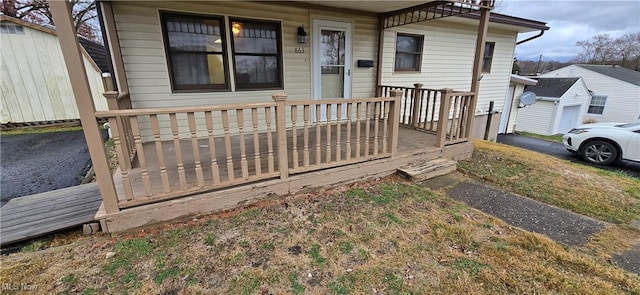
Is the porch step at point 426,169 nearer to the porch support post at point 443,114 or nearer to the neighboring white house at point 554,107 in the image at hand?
the porch support post at point 443,114

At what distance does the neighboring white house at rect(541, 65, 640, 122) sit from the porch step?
23263 millimetres

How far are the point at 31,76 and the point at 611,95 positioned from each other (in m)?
32.9

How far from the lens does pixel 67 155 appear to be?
17.3 ft

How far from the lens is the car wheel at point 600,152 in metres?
6.52

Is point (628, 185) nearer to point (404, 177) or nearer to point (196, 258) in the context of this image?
point (404, 177)

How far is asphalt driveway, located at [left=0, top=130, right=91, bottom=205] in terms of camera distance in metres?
3.78

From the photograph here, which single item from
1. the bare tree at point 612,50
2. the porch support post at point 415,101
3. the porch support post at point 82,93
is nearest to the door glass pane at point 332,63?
the porch support post at point 415,101

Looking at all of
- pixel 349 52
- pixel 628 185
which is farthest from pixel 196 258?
pixel 628 185

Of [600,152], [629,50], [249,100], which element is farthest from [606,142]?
[629,50]

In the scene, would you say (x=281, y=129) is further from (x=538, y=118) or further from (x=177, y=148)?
(x=538, y=118)

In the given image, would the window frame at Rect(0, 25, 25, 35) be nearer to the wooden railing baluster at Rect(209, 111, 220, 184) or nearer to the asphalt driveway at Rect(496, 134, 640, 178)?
the wooden railing baluster at Rect(209, 111, 220, 184)

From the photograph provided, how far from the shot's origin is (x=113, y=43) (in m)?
3.64

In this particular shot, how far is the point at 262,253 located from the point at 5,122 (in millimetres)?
10094

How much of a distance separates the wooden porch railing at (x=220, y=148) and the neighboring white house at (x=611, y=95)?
Answer: 2494cm
